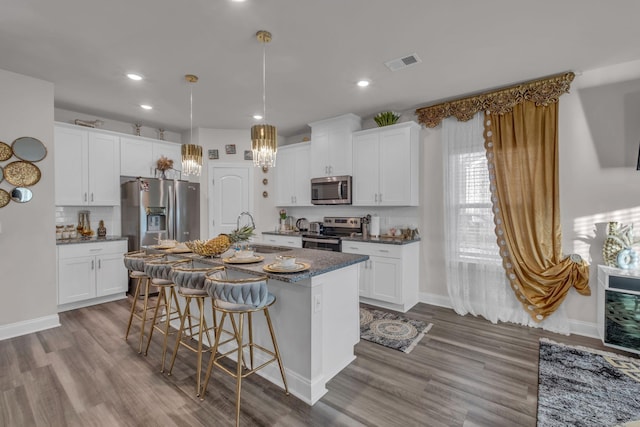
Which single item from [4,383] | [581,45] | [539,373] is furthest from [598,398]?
[4,383]

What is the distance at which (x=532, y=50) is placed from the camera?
2648 millimetres

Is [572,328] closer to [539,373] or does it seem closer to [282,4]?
[539,373]

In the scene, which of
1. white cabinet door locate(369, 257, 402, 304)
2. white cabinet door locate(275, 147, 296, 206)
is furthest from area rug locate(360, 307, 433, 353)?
white cabinet door locate(275, 147, 296, 206)

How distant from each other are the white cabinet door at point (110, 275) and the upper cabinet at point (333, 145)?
10.5 ft

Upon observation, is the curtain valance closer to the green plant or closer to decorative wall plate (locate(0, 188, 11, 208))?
the green plant

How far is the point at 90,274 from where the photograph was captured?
4023 mm

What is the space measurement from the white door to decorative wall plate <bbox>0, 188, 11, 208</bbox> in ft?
8.32

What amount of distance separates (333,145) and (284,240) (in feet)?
5.83

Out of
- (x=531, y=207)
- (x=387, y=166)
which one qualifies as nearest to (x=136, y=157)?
(x=387, y=166)

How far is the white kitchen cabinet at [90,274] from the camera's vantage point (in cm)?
382

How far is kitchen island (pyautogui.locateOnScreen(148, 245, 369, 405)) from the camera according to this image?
2.11m

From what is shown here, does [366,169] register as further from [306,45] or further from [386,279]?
[306,45]

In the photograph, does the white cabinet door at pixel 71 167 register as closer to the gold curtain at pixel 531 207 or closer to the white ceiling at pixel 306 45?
the white ceiling at pixel 306 45

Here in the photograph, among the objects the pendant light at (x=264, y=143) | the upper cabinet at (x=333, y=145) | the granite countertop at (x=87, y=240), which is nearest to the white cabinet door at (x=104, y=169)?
the granite countertop at (x=87, y=240)
